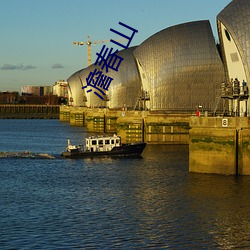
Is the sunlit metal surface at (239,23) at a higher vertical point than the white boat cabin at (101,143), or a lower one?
higher

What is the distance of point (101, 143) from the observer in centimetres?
6625

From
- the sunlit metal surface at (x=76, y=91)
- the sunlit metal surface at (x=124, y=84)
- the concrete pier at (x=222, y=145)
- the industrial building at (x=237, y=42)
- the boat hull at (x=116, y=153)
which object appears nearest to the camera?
the concrete pier at (x=222, y=145)

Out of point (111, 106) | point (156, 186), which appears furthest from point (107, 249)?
point (111, 106)

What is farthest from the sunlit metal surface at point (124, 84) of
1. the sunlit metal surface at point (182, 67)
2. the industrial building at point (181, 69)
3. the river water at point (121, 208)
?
the river water at point (121, 208)

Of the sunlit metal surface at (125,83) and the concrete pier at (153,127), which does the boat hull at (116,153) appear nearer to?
the concrete pier at (153,127)

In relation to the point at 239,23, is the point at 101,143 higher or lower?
lower

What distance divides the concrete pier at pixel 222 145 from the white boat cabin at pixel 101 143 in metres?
17.5

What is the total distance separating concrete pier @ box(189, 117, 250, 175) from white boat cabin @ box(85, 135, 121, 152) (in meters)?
17.5

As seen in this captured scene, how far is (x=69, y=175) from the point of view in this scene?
171 feet

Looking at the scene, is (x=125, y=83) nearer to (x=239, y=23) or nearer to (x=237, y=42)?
(x=239, y=23)

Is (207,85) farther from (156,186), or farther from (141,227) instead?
(141,227)

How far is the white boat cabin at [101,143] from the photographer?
216ft

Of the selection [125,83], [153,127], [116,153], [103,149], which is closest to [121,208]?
[116,153]

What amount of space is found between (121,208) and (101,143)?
28.6 m
